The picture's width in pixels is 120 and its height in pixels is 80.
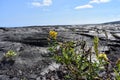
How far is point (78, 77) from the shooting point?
2.82 metres

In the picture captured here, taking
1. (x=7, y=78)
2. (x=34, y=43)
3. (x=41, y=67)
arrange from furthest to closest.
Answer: (x=34, y=43) < (x=41, y=67) < (x=7, y=78)

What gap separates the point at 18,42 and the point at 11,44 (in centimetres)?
32

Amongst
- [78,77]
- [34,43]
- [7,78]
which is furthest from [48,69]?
[78,77]

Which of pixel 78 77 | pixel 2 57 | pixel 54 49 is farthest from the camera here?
pixel 2 57

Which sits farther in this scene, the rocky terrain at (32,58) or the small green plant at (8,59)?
the small green plant at (8,59)

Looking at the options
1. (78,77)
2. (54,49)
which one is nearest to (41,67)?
(54,49)

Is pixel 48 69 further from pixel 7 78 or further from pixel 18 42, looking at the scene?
pixel 18 42

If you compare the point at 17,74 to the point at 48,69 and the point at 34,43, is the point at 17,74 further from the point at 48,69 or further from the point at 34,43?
the point at 34,43

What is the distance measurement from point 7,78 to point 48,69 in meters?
0.80

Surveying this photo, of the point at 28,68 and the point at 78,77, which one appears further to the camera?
the point at 28,68

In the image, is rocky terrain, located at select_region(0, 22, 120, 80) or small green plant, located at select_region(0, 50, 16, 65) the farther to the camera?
small green plant, located at select_region(0, 50, 16, 65)

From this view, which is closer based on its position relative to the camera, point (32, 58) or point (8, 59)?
point (8, 59)

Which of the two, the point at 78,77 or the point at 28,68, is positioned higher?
the point at 78,77

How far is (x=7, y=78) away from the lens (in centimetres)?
568
